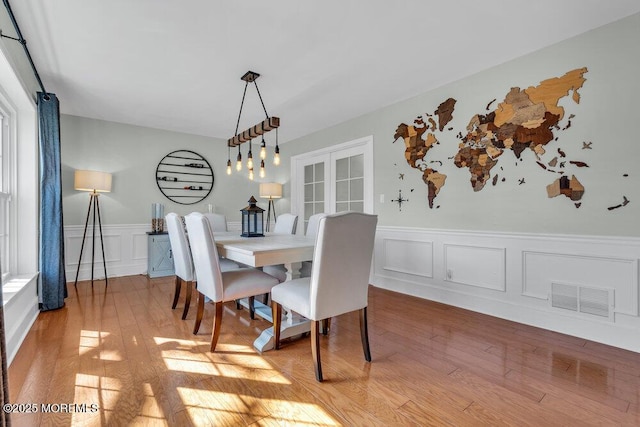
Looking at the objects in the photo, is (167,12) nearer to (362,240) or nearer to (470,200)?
(362,240)

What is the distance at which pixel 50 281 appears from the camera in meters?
2.94

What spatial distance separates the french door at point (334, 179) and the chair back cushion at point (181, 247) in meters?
2.32

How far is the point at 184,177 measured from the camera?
5.01m

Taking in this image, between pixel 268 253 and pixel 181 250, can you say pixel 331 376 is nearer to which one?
pixel 268 253

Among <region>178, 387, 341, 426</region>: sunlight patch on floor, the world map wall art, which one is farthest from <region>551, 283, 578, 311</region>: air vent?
<region>178, 387, 341, 426</region>: sunlight patch on floor

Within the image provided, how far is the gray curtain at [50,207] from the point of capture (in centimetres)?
291

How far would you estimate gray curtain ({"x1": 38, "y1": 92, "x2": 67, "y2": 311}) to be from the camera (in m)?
2.91

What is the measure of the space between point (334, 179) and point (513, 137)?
248 centimetres

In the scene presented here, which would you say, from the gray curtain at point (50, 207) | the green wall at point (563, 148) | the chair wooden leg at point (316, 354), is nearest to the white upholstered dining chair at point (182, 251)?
the gray curtain at point (50, 207)

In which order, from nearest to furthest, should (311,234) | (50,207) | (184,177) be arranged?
(50,207), (311,234), (184,177)

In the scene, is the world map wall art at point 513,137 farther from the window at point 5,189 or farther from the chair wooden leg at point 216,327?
the window at point 5,189

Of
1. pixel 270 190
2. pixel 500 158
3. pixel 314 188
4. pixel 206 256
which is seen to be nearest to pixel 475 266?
pixel 500 158

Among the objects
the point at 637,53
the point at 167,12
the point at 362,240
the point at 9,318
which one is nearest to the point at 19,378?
the point at 9,318

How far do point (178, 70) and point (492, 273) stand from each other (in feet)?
11.6
